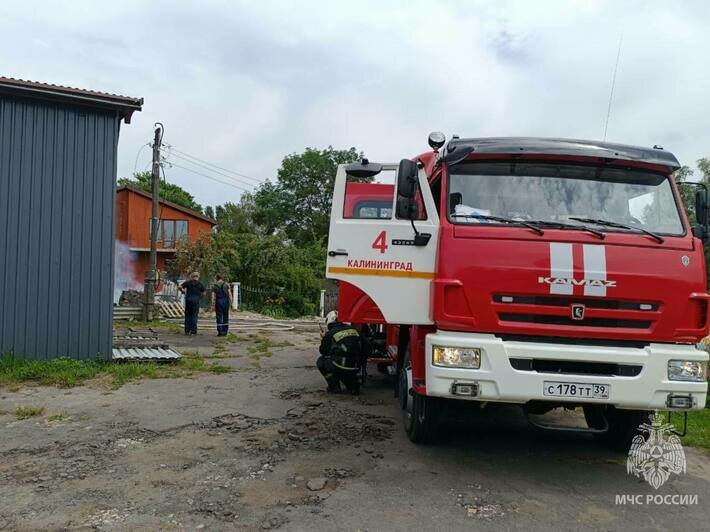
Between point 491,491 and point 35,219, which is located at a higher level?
point 35,219

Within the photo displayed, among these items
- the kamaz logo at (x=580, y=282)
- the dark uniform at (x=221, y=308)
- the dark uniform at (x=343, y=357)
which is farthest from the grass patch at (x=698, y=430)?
the dark uniform at (x=221, y=308)

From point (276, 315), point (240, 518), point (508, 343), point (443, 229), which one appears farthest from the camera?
point (276, 315)

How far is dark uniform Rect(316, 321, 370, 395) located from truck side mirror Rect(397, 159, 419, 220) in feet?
9.53

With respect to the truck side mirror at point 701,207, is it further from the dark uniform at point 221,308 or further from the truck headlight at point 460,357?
the dark uniform at point 221,308

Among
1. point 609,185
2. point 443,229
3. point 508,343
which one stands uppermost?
point 609,185

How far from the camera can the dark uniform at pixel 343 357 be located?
24.5 feet

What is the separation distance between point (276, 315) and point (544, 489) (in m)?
21.7

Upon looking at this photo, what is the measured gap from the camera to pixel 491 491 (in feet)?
14.4

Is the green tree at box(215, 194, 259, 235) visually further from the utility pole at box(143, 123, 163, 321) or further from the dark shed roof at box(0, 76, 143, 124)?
the dark shed roof at box(0, 76, 143, 124)

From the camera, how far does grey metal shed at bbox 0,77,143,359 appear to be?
845 cm

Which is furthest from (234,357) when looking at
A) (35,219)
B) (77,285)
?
(35,219)

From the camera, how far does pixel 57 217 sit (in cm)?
867

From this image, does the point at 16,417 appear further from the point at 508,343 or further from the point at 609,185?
the point at 609,185

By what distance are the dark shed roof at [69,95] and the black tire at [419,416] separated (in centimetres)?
613
